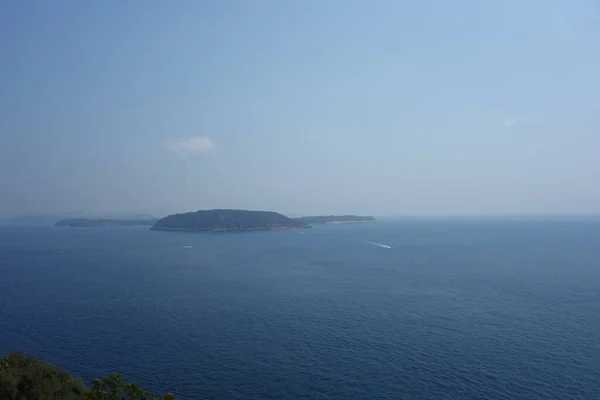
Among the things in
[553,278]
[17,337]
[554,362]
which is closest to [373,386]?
[554,362]

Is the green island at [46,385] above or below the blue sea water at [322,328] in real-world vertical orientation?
above

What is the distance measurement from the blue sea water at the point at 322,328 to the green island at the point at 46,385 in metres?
8.45

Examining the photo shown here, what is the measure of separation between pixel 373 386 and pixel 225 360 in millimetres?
14264

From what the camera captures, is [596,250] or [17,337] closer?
[17,337]

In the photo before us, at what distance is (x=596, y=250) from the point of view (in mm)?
109875

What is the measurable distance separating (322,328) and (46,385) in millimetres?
28285

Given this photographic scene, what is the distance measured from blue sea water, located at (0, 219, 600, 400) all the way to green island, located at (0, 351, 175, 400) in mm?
8455

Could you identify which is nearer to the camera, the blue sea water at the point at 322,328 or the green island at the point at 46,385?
the green island at the point at 46,385

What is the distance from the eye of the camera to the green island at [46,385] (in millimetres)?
20672

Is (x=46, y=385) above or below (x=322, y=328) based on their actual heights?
above

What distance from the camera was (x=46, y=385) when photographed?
23.4m

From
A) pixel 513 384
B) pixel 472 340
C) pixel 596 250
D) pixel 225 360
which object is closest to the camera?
pixel 513 384

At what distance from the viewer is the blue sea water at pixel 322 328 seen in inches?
1257

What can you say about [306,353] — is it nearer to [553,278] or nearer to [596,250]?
[553,278]
